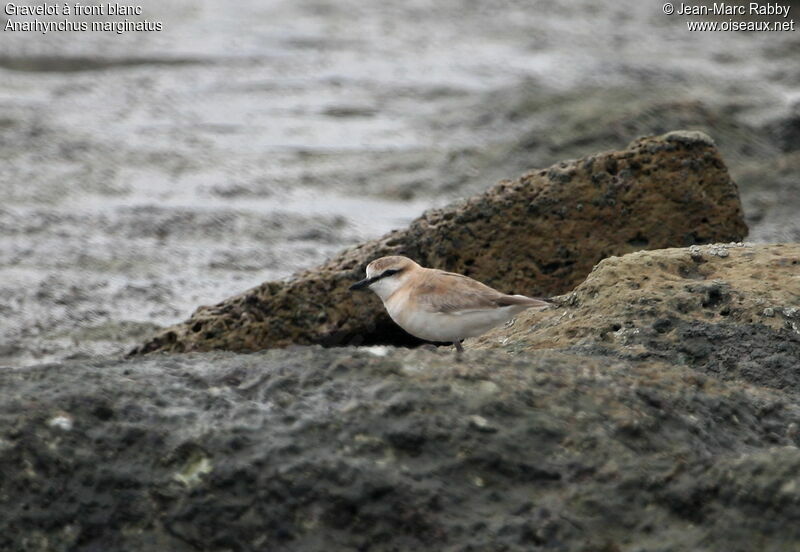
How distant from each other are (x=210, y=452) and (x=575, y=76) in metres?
14.7

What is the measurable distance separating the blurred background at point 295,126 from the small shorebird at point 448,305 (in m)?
3.57

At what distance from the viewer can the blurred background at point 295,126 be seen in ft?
38.7

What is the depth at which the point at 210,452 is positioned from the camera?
14.4 ft

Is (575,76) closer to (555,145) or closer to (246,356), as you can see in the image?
(555,145)

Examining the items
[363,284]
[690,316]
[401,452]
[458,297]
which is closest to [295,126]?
[363,284]

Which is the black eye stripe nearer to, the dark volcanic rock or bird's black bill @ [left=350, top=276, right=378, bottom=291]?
bird's black bill @ [left=350, top=276, right=378, bottom=291]

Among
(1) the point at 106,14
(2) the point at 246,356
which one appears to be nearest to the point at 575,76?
(1) the point at 106,14

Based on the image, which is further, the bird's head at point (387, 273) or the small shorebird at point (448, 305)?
the bird's head at point (387, 273)

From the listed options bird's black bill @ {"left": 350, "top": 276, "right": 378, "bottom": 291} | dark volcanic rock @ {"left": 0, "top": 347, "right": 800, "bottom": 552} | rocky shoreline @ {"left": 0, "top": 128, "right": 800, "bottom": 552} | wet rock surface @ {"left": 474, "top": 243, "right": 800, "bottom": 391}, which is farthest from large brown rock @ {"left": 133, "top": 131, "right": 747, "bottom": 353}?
dark volcanic rock @ {"left": 0, "top": 347, "right": 800, "bottom": 552}

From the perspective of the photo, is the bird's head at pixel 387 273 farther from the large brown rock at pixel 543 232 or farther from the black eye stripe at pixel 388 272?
the large brown rock at pixel 543 232

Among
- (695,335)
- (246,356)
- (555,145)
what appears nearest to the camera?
(246,356)

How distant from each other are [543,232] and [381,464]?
398cm

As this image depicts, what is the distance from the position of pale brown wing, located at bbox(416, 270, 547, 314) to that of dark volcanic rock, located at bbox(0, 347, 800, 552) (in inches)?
72.7

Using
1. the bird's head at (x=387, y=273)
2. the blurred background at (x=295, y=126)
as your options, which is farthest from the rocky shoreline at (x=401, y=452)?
the blurred background at (x=295, y=126)
